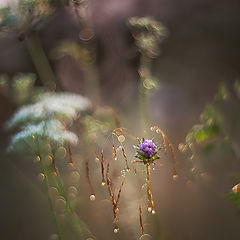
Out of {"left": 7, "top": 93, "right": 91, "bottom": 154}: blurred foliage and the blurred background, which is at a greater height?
{"left": 7, "top": 93, "right": 91, "bottom": 154}: blurred foliage

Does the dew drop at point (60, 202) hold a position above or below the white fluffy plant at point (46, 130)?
below

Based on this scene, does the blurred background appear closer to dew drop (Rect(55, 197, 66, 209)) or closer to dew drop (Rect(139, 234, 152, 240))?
dew drop (Rect(139, 234, 152, 240))

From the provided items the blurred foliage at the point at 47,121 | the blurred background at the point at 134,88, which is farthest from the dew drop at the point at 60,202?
the blurred foliage at the point at 47,121

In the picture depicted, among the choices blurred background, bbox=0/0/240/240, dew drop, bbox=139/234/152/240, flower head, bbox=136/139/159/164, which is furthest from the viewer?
blurred background, bbox=0/0/240/240

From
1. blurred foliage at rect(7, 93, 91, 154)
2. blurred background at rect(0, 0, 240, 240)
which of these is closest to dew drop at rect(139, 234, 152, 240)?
blurred background at rect(0, 0, 240, 240)

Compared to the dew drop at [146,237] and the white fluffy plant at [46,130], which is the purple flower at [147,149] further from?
the dew drop at [146,237]

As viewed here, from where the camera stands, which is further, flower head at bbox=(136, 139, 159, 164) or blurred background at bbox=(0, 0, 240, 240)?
blurred background at bbox=(0, 0, 240, 240)

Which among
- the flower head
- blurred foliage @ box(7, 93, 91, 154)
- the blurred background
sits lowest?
the blurred background

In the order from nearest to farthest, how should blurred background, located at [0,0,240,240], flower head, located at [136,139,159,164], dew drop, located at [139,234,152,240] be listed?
flower head, located at [136,139,159,164]
dew drop, located at [139,234,152,240]
blurred background, located at [0,0,240,240]

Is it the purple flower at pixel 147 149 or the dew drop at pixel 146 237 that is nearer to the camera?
the purple flower at pixel 147 149

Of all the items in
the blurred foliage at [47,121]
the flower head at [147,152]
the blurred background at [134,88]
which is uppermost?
the blurred foliage at [47,121]

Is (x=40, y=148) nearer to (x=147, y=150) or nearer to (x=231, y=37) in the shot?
(x=147, y=150)
